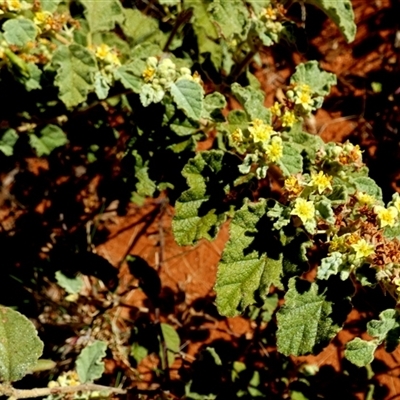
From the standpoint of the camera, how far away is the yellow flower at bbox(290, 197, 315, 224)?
2.24 metres

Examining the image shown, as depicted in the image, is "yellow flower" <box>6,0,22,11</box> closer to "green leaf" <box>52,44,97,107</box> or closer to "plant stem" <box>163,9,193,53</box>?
"green leaf" <box>52,44,97,107</box>

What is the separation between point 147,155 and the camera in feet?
9.62

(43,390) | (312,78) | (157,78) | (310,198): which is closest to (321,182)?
(310,198)

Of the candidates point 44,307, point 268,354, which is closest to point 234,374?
point 268,354

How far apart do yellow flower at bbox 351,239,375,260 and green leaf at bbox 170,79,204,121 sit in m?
0.84

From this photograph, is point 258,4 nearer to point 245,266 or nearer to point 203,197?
point 203,197

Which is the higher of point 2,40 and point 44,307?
point 2,40

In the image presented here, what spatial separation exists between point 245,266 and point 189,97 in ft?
2.46

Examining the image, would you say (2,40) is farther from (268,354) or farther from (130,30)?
(268,354)

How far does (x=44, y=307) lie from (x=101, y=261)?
752 millimetres

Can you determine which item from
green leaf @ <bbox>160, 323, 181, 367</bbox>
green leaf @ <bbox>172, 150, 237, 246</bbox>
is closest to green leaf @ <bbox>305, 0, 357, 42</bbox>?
green leaf @ <bbox>172, 150, 237, 246</bbox>

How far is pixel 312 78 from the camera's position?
2.77m

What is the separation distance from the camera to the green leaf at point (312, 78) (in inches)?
108

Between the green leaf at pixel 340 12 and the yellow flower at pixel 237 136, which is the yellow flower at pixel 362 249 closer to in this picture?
the yellow flower at pixel 237 136
